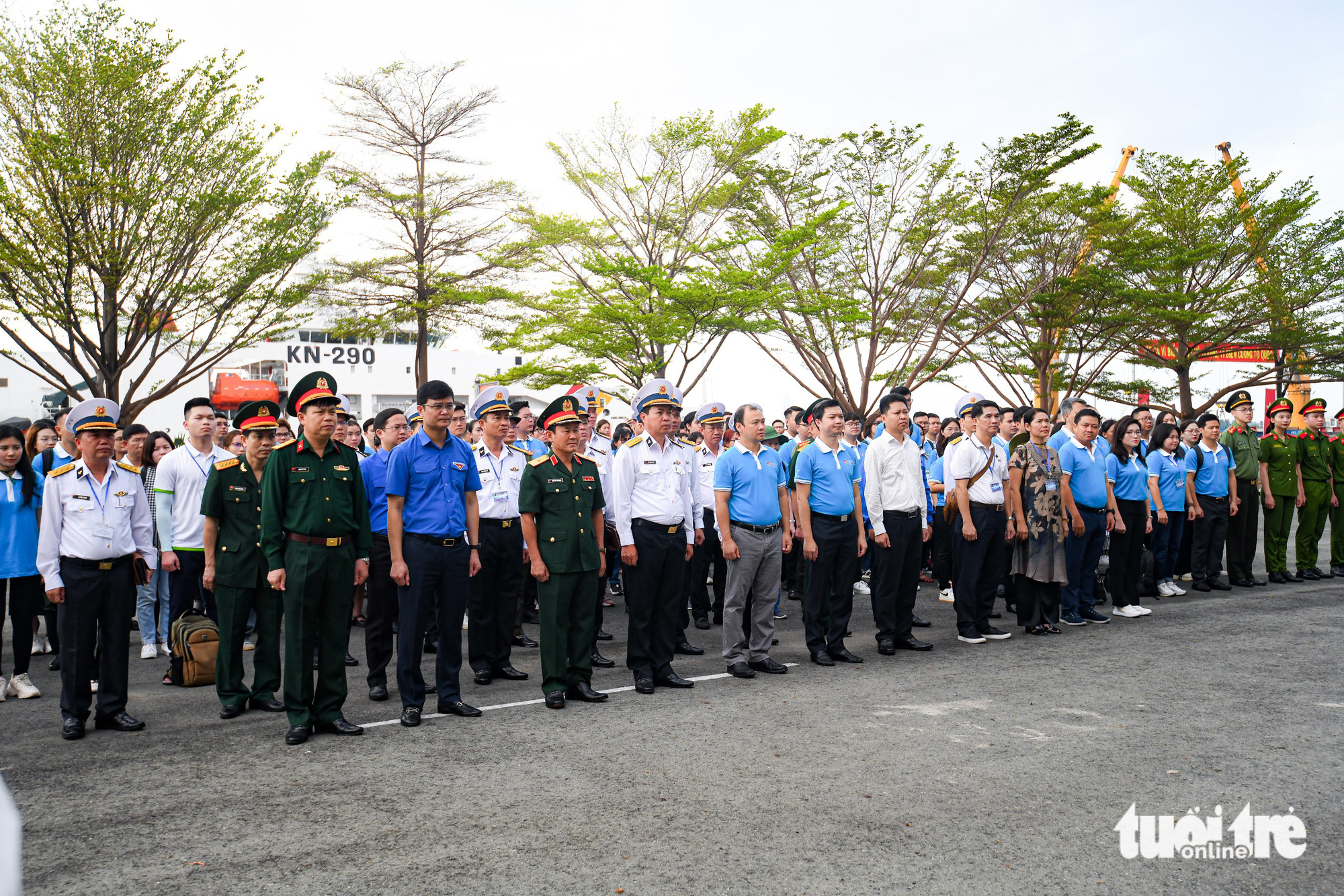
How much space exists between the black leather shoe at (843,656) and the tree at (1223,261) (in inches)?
844

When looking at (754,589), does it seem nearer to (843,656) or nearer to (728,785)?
(843,656)

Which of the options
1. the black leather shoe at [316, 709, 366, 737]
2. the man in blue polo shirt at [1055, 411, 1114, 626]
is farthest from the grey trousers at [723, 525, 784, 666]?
the man in blue polo shirt at [1055, 411, 1114, 626]

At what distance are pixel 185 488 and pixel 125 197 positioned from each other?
9390 mm

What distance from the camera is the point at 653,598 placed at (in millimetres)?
6258

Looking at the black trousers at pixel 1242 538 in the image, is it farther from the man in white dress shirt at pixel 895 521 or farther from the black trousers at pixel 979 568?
the man in white dress shirt at pixel 895 521

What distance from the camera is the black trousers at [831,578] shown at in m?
6.92

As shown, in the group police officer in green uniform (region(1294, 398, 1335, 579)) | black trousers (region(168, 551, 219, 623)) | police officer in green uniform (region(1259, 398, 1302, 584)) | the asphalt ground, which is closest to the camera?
A: the asphalt ground

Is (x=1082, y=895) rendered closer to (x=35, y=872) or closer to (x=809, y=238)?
(x=35, y=872)

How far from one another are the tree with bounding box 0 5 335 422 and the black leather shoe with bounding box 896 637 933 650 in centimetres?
1378

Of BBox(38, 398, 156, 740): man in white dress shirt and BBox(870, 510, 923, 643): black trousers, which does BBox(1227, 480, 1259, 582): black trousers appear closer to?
BBox(870, 510, 923, 643): black trousers

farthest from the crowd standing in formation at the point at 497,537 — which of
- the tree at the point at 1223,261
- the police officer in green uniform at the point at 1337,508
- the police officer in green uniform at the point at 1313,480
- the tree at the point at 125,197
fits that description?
the tree at the point at 1223,261

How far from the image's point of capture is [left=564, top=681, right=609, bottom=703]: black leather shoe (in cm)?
590

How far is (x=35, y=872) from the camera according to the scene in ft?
11.2

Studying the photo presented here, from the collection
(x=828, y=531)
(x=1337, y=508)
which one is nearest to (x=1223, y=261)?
(x=1337, y=508)
